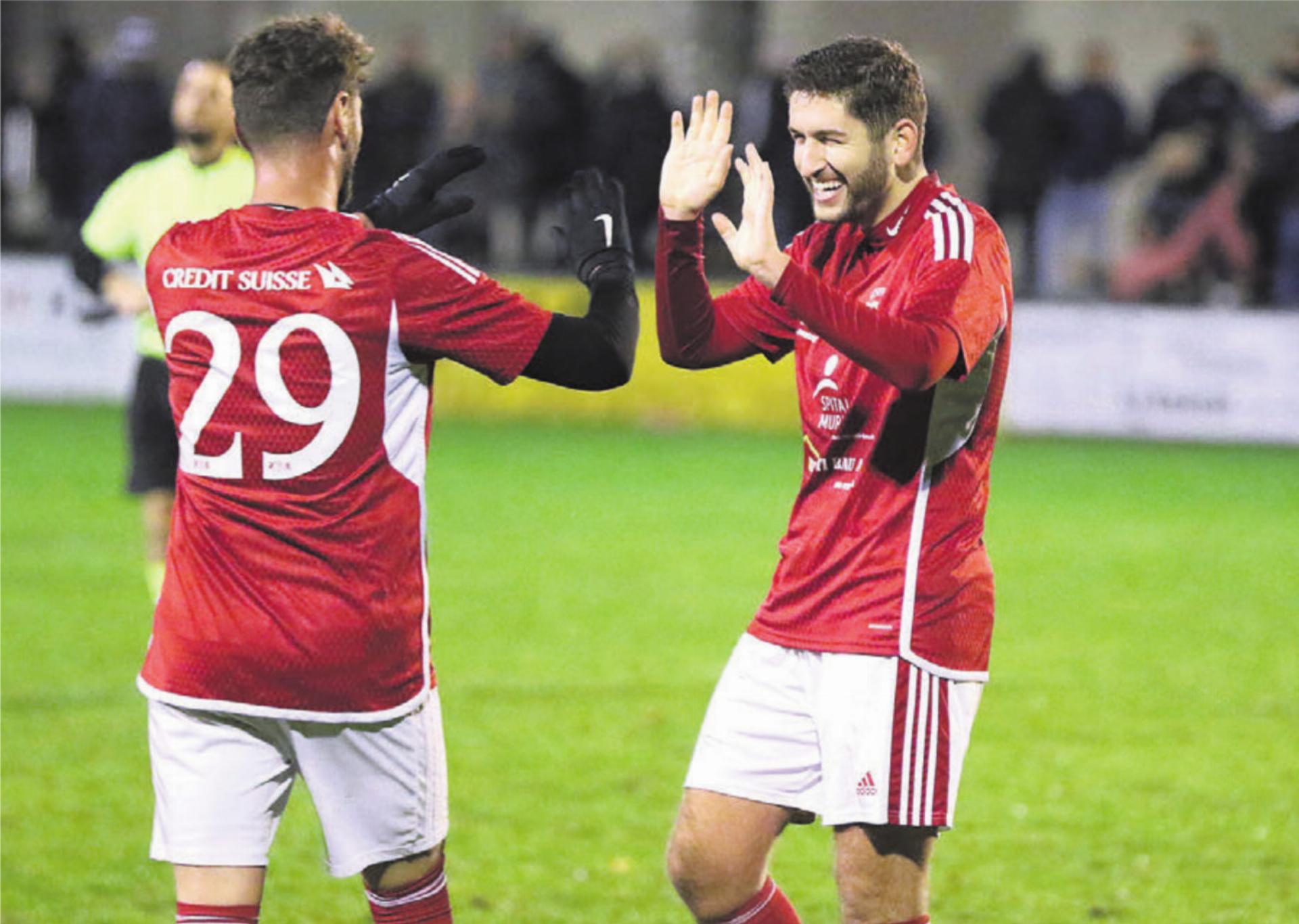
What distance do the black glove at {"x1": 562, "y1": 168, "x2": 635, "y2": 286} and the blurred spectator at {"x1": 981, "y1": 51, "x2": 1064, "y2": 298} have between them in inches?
566

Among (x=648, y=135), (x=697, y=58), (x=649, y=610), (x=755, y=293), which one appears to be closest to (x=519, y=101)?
A: (x=648, y=135)

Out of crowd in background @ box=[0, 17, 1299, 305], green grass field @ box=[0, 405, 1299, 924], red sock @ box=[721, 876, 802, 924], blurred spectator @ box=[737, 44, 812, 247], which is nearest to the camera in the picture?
red sock @ box=[721, 876, 802, 924]

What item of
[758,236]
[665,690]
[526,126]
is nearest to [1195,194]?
[526,126]

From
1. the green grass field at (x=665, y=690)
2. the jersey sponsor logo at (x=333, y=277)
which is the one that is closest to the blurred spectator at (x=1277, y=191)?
the green grass field at (x=665, y=690)

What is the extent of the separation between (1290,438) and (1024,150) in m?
3.46

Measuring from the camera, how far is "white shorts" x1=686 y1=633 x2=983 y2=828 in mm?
4406

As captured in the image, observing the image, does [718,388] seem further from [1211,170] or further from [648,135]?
[1211,170]

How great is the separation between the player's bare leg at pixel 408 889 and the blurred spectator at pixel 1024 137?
48.8ft

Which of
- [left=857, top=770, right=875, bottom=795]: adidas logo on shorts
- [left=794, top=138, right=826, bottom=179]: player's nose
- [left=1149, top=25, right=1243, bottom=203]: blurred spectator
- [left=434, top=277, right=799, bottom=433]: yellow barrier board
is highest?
[left=1149, top=25, right=1243, bottom=203]: blurred spectator

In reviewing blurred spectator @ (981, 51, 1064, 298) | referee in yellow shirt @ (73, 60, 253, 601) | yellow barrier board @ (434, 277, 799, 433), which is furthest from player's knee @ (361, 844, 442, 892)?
blurred spectator @ (981, 51, 1064, 298)

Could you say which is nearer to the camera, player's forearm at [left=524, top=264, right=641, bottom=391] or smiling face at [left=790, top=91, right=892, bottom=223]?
player's forearm at [left=524, top=264, right=641, bottom=391]

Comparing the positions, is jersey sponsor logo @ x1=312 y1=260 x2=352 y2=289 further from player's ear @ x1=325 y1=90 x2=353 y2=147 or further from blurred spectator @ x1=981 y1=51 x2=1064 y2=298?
blurred spectator @ x1=981 y1=51 x2=1064 y2=298

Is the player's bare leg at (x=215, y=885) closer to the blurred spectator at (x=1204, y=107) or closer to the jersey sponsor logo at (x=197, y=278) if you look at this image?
the jersey sponsor logo at (x=197, y=278)

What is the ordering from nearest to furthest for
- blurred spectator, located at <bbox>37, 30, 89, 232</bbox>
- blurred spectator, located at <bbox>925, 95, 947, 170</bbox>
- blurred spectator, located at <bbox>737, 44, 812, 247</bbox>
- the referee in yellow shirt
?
1. the referee in yellow shirt
2. blurred spectator, located at <bbox>925, 95, 947, 170</bbox>
3. blurred spectator, located at <bbox>737, 44, 812, 247</bbox>
4. blurred spectator, located at <bbox>37, 30, 89, 232</bbox>
